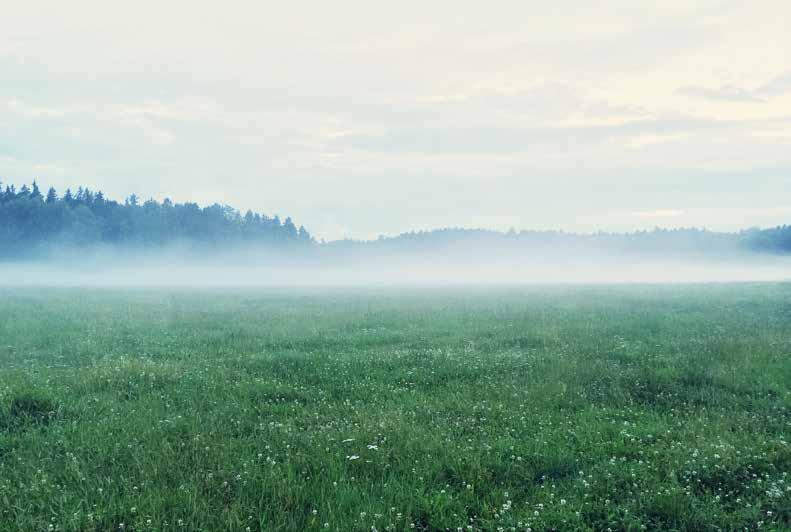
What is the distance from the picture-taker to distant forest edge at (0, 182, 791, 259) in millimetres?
116062

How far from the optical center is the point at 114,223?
131750 mm

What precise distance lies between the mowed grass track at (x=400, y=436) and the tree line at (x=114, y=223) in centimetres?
12155

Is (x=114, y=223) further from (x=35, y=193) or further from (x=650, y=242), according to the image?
(x=650, y=242)

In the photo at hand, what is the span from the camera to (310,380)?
1186cm

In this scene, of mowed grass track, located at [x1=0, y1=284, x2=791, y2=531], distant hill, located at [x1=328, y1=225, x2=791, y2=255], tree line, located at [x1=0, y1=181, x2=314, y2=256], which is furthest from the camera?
distant hill, located at [x1=328, y1=225, x2=791, y2=255]

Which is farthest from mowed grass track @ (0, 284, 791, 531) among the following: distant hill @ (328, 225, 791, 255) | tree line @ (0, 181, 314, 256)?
distant hill @ (328, 225, 791, 255)

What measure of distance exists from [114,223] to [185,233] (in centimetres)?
2094

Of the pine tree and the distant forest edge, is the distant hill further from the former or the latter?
the pine tree

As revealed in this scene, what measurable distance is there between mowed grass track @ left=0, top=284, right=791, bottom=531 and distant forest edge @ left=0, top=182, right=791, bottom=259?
400ft

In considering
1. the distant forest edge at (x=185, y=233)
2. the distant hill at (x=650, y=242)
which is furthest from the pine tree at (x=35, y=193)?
the distant hill at (x=650, y=242)

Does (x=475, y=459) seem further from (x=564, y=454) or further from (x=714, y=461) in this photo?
(x=714, y=461)

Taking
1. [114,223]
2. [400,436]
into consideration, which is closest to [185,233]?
[114,223]

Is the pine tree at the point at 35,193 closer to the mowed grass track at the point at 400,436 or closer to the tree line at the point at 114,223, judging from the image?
the tree line at the point at 114,223

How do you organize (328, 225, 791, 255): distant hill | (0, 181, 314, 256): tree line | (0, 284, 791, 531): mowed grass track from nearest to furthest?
1. (0, 284, 791, 531): mowed grass track
2. (0, 181, 314, 256): tree line
3. (328, 225, 791, 255): distant hill
